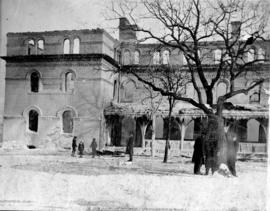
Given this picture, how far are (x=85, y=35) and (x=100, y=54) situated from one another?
73.2 inches

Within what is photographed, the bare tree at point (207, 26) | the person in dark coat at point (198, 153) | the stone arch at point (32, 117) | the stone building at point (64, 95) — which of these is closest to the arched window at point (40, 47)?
the stone building at point (64, 95)

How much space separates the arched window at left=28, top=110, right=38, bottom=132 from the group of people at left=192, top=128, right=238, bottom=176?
1430 cm

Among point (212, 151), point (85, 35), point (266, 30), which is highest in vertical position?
point (85, 35)

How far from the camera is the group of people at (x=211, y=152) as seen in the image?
1231cm

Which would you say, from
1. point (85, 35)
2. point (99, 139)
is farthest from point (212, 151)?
point (85, 35)

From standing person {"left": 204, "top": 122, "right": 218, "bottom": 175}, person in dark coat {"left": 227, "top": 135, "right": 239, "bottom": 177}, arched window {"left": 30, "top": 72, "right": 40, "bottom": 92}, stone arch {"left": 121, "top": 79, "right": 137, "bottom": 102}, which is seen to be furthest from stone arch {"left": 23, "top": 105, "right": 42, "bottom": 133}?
person in dark coat {"left": 227, "top": 135, "right": 239, "bottom": 177}

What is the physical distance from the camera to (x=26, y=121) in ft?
80.0

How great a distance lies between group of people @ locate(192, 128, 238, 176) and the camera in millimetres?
12307

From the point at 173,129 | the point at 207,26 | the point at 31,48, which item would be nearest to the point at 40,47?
the point at 31,48

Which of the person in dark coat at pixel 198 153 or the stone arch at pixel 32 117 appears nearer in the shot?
the person in dark coat at pixel 198 153

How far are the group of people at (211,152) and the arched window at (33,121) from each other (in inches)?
563

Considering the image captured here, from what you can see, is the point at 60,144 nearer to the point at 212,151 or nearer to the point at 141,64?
the point at 141,64

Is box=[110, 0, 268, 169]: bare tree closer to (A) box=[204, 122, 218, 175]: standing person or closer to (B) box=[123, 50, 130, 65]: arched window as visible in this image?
(A) box=[204, 122, 218, 175]: standing person

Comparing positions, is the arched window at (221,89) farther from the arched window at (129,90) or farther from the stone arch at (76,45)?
the stone arch at (76,45)
